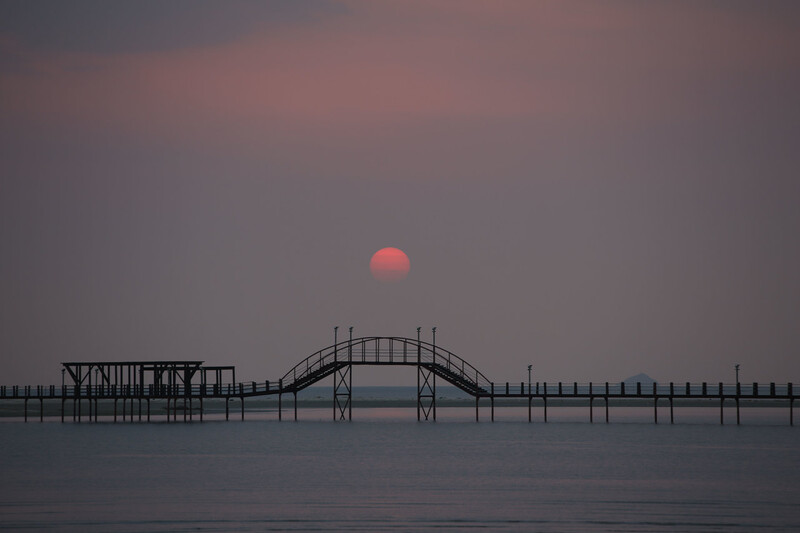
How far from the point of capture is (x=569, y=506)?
37.8 metres

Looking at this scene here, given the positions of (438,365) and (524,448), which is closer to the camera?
(524,448)

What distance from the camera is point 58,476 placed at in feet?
156

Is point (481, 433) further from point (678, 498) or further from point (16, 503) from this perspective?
point (16, 503)

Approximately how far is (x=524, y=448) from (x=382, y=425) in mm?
27549

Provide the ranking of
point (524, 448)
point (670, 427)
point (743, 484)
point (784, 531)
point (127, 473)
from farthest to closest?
point (670, 427), point (524, 448), point (127, 473), point (743, 484), point (784, 531)

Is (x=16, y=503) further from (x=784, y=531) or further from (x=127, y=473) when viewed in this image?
(x=784, y=531)

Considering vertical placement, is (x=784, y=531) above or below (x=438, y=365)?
below

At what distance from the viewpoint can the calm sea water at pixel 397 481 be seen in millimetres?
34156

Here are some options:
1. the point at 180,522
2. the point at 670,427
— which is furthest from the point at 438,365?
the point at 180,522

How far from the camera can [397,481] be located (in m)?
45.9

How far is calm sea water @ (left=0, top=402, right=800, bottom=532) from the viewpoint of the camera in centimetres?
3416

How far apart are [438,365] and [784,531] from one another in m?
48.4

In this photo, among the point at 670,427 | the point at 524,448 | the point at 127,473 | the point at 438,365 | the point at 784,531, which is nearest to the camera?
the point at 784,531

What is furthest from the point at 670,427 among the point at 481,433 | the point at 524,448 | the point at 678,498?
the point at 678,498
